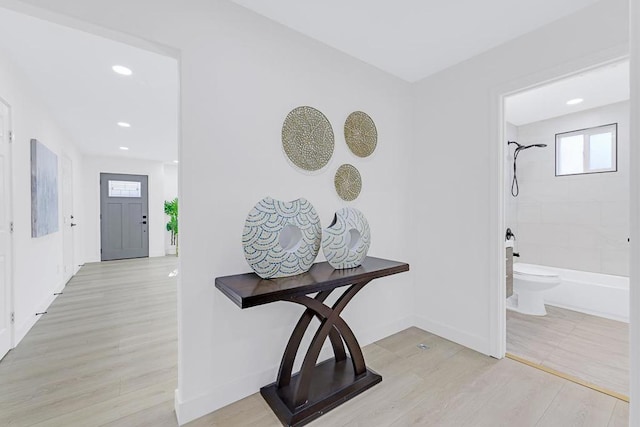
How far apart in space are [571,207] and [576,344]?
1985 millimetres

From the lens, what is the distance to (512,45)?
2213 millimetres

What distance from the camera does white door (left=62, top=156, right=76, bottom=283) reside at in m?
4.43

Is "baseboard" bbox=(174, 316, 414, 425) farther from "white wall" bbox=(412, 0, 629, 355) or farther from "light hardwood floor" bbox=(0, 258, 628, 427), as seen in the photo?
"white wall" bbox=(412, 0, 629, 355)

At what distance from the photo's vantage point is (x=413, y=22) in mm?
2021

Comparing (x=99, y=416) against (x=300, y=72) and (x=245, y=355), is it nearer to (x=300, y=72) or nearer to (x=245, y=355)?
(x=245, y=355)

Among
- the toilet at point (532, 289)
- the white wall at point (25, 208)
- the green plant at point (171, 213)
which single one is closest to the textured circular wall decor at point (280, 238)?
the white wall at point (25, 208)

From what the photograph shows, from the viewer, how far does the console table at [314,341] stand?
153 centimetres

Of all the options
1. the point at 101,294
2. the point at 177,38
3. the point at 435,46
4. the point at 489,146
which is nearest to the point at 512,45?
the point at 435,46

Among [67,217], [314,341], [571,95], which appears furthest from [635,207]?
[67,217]

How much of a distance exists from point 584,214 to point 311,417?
3.99 meters

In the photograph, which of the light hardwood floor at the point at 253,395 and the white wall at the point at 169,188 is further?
the white wall at the point at 169,188

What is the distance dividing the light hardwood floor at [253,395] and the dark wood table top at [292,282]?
2.51ft

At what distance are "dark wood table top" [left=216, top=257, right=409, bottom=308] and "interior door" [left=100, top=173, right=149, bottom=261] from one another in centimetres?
620

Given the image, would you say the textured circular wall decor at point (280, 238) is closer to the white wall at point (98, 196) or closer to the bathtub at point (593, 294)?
the bathtub at point (593, 294)
